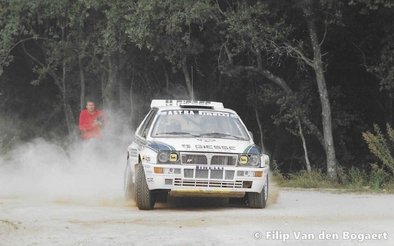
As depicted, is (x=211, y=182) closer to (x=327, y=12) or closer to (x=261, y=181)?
(x=261, y=181)

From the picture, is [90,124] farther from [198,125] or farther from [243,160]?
[243,160]

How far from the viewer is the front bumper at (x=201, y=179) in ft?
36.3

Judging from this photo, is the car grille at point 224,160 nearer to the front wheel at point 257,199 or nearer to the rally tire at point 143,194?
the front wheel at point 257,199

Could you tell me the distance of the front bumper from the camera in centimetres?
1106

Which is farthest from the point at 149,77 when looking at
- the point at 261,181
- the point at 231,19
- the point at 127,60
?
the point at 261,181

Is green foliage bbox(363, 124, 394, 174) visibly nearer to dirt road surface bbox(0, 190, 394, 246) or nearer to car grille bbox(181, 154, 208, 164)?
dirt road surface bbox(0, 190, 394, 246)

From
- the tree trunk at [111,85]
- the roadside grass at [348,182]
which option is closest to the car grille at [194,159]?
the roadside grass at [348,182]

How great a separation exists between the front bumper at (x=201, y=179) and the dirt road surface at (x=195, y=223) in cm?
34

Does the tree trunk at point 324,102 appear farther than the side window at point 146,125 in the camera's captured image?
Yes

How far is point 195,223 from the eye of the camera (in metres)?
9.66

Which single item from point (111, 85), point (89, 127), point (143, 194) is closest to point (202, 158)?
point (143, 194)

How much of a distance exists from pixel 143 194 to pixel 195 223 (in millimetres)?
1757

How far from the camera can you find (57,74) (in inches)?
1026

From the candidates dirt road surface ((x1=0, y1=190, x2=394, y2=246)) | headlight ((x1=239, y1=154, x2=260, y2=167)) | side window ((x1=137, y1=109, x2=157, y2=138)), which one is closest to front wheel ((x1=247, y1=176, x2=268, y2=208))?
dirt road surface ((x1=0, y1=190, x2=394, y2=246))
